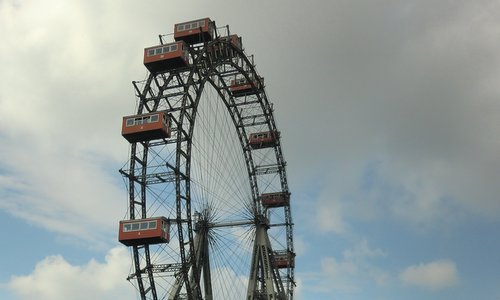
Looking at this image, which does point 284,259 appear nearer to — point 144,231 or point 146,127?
point 144,231

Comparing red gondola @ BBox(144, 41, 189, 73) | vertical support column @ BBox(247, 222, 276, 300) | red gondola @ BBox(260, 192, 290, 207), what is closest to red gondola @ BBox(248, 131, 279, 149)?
red gondola @ BBox(260, 192, 290, 207)

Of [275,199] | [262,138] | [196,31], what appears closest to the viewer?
[196,31]

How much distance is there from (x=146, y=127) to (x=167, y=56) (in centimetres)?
565

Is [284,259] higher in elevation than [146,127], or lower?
lower

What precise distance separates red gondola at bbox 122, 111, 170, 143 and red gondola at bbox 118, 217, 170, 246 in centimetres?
550

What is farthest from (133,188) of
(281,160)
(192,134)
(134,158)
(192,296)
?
(281,160)

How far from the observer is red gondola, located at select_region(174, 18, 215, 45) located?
39.7m

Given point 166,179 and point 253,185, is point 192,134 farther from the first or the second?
point 253,185

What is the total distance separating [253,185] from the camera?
51.5m

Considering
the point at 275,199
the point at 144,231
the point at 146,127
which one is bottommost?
the point at 144,231

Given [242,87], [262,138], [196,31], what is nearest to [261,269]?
[262,138]

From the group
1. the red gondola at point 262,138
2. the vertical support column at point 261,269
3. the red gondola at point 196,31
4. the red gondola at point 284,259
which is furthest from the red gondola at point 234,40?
the red gondola at point 284,259

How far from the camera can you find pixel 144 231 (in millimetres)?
31844

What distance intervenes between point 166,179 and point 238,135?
16697mm
